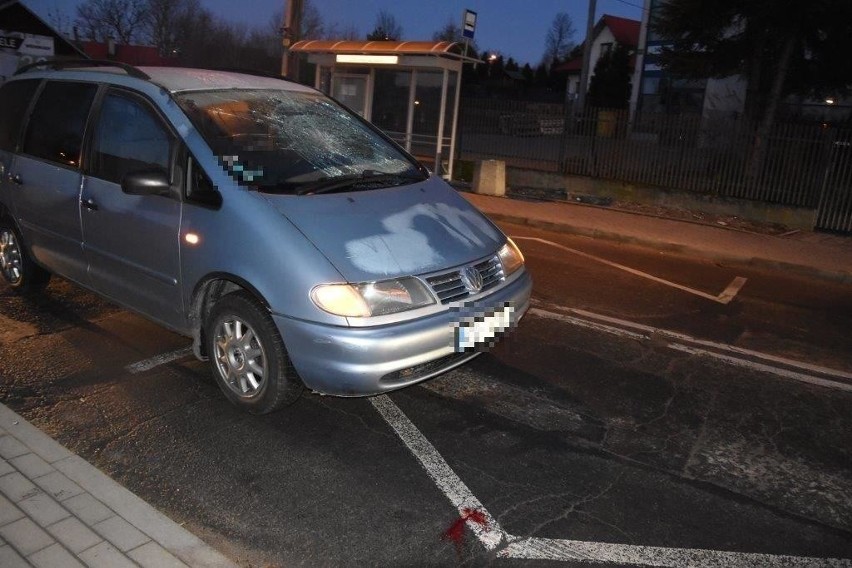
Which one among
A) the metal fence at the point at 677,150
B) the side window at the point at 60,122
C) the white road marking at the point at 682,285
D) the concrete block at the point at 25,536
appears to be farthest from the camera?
the metal fence at the point at 677,150

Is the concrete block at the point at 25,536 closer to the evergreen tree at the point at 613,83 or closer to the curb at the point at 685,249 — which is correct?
the curb at the point at 685,249

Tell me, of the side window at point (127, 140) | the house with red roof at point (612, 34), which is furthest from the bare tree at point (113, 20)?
the side window at point (127, 140)

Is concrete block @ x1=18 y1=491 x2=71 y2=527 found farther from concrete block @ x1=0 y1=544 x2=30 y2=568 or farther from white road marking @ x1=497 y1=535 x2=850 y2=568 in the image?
white road marking @ x1=497 y1=535 x2=850 y2=568

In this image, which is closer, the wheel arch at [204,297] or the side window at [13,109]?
the wheel arch at [204,297]

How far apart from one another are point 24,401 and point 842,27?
1590cm

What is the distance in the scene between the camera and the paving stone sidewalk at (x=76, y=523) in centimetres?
284

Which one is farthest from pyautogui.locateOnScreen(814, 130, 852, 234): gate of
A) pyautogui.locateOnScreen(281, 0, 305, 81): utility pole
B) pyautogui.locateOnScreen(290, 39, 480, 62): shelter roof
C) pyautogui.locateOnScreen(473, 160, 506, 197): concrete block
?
pyautogui.locateOnScreen(281, 0, 305, 81): utility pole

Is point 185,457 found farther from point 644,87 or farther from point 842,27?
point 644,87

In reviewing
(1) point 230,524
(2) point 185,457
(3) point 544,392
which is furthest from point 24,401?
(3) point 544,392

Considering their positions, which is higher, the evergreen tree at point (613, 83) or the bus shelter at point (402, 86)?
the evergreen tree at point (613, 83)

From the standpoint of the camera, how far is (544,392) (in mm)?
4684

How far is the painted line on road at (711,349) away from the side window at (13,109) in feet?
14.6

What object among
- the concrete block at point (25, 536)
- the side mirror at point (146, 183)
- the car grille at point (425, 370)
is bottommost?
the concrete block at point (25, 536)

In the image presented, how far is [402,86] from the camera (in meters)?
15.3
